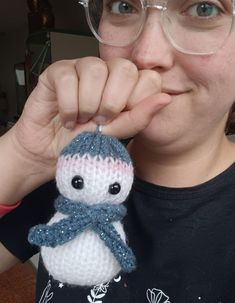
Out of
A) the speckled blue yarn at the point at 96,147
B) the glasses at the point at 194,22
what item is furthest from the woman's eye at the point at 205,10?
the speckled blue yarn at the point at 96,147

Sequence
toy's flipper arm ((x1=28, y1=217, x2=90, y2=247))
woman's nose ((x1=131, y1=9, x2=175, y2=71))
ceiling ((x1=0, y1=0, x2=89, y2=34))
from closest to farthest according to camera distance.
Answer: toy's flipper arm ((x1=28, y1=217, x2=90, y2=247)) < woman's nose ((x1=131, y1=9, x2=175, y2=71)) < ceiling ((x1=0, y1=0, x2=89, y2=34))

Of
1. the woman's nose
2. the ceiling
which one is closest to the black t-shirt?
the woman's nose

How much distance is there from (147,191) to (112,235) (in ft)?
0.87

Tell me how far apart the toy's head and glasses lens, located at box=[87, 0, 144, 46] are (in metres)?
0.22

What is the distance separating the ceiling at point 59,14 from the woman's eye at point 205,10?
2.13m

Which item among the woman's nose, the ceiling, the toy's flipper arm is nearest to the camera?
the toy's flipper arm

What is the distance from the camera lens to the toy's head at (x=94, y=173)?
32 centimetres

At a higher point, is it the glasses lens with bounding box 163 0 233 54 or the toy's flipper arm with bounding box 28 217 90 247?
the glasses lens with bounding box 163 0 233 54

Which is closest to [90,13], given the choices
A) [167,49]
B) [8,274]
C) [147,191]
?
[167,49]

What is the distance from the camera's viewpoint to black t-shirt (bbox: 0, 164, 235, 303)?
526 millimetres

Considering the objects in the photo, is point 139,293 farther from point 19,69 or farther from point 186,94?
point 19,69

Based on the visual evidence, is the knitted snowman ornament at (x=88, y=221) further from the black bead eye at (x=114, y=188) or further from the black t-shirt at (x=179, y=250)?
the black t-shirt at (x=179, y=250)

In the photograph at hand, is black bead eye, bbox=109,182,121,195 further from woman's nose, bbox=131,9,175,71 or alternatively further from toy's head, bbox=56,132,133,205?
woman's nose, bbox=131,9,175,71

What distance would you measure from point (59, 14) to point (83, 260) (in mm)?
2777
